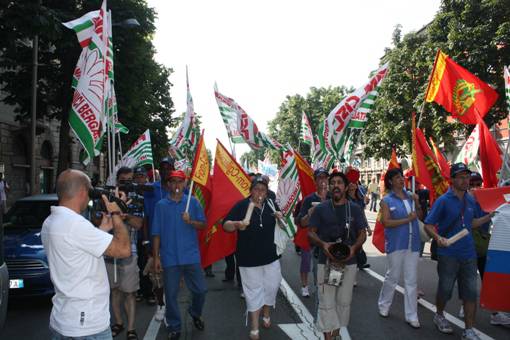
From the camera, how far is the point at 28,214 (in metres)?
7.64

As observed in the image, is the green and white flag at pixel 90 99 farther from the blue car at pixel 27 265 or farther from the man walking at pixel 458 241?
the man walking at pixel 458 241

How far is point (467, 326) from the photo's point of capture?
16.3 feet

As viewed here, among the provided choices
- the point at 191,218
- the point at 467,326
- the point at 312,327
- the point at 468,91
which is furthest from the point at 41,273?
the point at 468,91

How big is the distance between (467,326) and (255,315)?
7.68ft

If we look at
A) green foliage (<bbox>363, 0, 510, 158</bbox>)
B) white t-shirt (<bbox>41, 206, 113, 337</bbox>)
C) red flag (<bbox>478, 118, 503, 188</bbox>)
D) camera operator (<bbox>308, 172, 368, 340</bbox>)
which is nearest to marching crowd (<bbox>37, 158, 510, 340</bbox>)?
camera operator (<bbox>308, 172, 368, 340</bbox>)

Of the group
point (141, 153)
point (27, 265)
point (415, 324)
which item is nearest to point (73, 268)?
point (27, 265)

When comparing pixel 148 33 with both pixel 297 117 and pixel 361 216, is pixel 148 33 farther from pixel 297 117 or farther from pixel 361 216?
pixel 297 117

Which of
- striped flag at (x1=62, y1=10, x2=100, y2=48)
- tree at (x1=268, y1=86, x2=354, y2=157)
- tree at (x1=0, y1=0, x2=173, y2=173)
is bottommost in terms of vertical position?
striped flag at (x1=62, y1=10, x2=100, y2=48)

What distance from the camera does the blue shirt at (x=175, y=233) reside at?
5051 millimetres

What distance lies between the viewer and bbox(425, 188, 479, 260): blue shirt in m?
5.08

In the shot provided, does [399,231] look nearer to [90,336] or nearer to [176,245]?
[176,245]

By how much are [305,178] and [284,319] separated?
2.20 m

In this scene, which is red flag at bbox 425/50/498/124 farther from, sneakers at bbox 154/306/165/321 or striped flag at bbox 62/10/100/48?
striped flag at bbox 62/10/100/48

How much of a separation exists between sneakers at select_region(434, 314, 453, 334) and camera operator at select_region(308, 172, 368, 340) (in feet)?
→ 4.53
